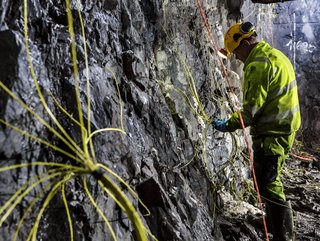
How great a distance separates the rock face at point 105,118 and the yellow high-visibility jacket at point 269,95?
81 cm

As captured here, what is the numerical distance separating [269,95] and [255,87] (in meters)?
0.19

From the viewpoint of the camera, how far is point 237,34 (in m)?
3.53

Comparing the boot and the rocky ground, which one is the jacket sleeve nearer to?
the boot

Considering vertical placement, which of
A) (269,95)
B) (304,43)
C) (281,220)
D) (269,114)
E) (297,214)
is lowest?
(297,214)

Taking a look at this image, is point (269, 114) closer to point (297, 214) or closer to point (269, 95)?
point (269, 95)

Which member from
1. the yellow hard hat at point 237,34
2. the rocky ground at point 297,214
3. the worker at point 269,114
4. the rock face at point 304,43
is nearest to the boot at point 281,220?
the worker at point 269,114

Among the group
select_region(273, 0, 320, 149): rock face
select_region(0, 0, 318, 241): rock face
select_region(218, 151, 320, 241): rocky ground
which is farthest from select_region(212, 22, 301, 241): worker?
select_region(273, 0, 320, 149): rock face

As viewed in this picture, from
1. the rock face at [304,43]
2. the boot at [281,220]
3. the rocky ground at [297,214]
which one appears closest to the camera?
the boot at [281,220]

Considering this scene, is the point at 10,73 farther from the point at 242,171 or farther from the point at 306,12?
the point at 306,12

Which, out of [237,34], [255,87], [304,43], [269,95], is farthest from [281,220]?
[304,43]

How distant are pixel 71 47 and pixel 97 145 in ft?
2.36

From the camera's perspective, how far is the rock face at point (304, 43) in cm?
995

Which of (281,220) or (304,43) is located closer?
(281,220)

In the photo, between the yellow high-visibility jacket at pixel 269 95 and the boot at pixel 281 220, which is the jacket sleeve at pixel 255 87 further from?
the boot at pixel 281 220
